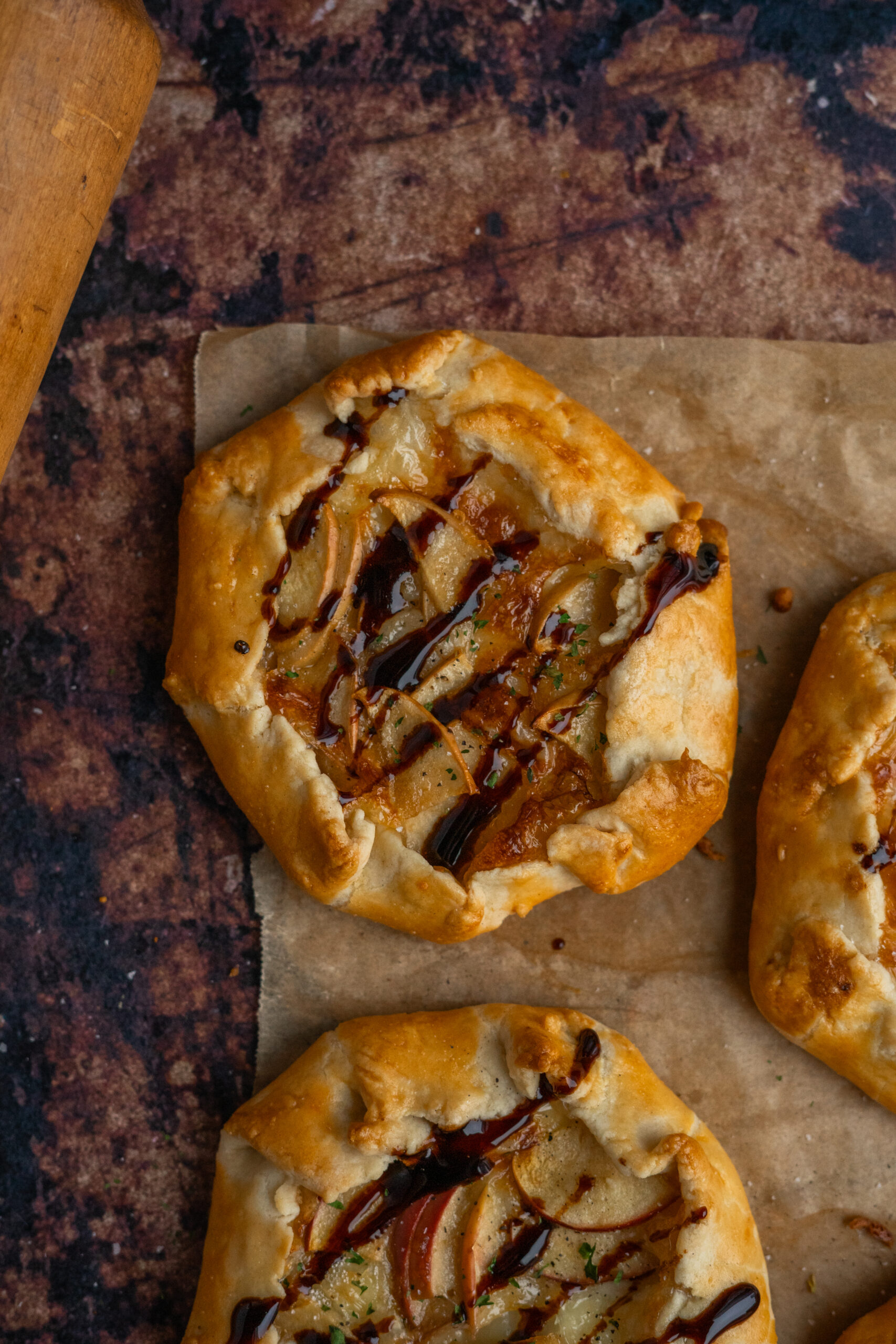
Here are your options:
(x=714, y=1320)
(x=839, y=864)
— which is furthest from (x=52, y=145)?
(x=714, y=1320)

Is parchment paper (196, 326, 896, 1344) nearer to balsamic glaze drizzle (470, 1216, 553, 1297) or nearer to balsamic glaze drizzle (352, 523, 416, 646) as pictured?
balsamic glaze drizzle (470, 1216, 553, 1297)

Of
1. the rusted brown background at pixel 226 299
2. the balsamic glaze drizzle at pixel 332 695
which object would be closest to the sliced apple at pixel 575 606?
the balsamic glaze drizzle at pixel 332 695

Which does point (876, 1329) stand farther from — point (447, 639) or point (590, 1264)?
point (447, 639)

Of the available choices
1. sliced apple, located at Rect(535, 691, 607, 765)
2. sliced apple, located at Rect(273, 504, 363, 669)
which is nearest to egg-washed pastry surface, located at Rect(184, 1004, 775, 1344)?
A: sliced apple, located at Rect(535, 691, 607, 765)

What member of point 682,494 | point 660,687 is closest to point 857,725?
point 660,687

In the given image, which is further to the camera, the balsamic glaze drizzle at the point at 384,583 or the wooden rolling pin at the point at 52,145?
the balsamic glaze drizzle at the point at 384,583

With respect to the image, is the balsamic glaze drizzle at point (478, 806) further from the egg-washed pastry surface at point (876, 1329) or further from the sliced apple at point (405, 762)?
the egg-washed pastry surface at point (876, 1329)
